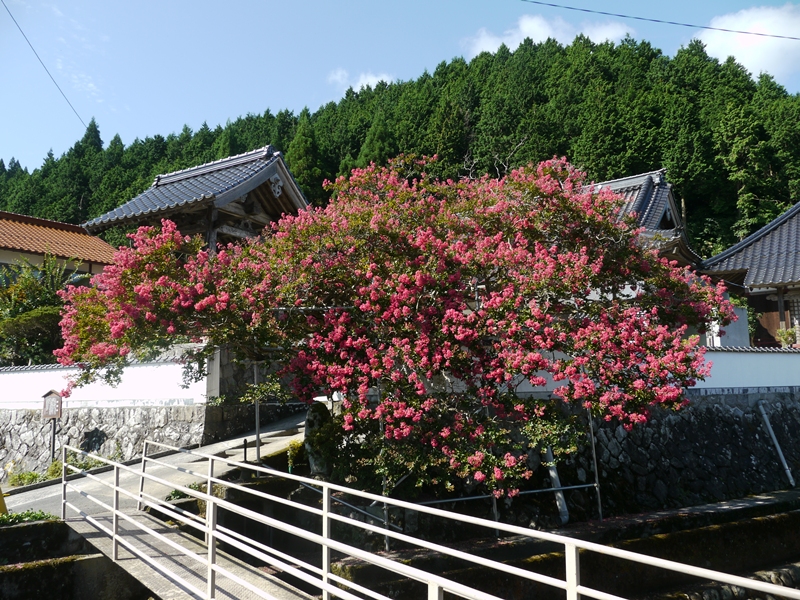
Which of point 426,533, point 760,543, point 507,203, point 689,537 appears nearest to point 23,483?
point 426,533

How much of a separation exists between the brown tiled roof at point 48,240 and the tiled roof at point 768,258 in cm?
2082

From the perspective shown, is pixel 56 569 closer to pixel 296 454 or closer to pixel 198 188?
pixel 296 454

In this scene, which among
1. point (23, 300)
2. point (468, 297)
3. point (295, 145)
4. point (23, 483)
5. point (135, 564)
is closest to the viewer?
point (135, 564)

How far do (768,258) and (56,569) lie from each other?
21.0 meters

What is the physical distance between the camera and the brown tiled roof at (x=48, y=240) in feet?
72.3

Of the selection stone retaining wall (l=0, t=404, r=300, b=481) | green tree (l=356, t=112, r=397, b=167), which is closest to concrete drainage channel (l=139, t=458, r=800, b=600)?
stone retaining wall (l=0, t=404, r=300, b=481)

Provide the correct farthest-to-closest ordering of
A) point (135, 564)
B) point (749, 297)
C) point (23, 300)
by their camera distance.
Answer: point (749, 297) → point (23, 300) → point (135, 564)

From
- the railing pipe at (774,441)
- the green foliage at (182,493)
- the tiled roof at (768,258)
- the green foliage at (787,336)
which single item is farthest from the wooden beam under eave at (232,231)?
the green foliage at (787,336)

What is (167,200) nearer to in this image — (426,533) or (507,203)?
(507,203)

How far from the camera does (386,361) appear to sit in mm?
7605

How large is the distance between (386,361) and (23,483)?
9.33 metres

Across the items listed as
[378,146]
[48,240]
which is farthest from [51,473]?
[378,146]

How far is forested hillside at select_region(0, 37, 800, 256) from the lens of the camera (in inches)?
1377

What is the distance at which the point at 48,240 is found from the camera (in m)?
23.4
